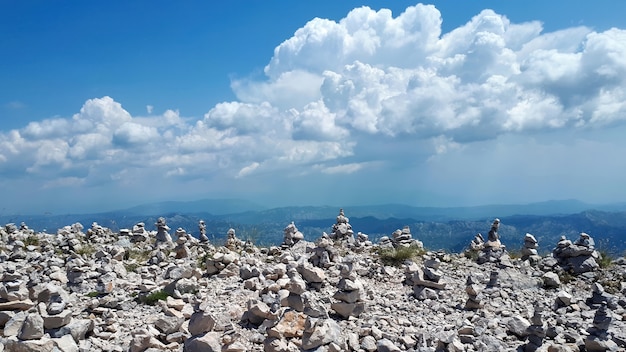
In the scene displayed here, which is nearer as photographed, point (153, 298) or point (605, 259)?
point (153, 298)

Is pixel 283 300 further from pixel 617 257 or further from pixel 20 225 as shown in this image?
pixel 20 225

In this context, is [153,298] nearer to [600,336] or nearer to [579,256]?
[600,336]

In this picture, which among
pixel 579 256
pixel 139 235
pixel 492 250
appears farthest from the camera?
pixel 139 235

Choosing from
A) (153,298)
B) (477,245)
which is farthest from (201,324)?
(477,245)

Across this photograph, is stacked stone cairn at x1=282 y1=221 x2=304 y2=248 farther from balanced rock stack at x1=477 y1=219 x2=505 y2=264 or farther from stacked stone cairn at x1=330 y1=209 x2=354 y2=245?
balanced rock stack at x1=477 y1=219 x2=505 y2=264

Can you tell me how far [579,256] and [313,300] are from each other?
45.1 ft

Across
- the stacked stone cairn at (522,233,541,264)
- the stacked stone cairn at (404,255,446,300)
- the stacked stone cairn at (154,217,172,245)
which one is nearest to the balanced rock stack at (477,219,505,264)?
the stacked stone cairn at (522,233,541,264)

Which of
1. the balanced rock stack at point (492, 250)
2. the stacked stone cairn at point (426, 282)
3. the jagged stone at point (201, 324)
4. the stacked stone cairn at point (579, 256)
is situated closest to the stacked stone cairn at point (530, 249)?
the stacked stone cairn at point (579, 256)

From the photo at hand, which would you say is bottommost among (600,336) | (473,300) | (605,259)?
(600,336)

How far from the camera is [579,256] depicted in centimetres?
1966

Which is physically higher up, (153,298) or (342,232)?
(342,232)

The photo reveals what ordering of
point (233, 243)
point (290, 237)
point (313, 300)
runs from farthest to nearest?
point (290, 237), point (233, 243), point (313, 300)

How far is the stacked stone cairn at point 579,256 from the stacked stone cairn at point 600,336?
8163 millimetres

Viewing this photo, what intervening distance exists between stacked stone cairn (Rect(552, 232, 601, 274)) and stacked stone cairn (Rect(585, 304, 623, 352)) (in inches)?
321
